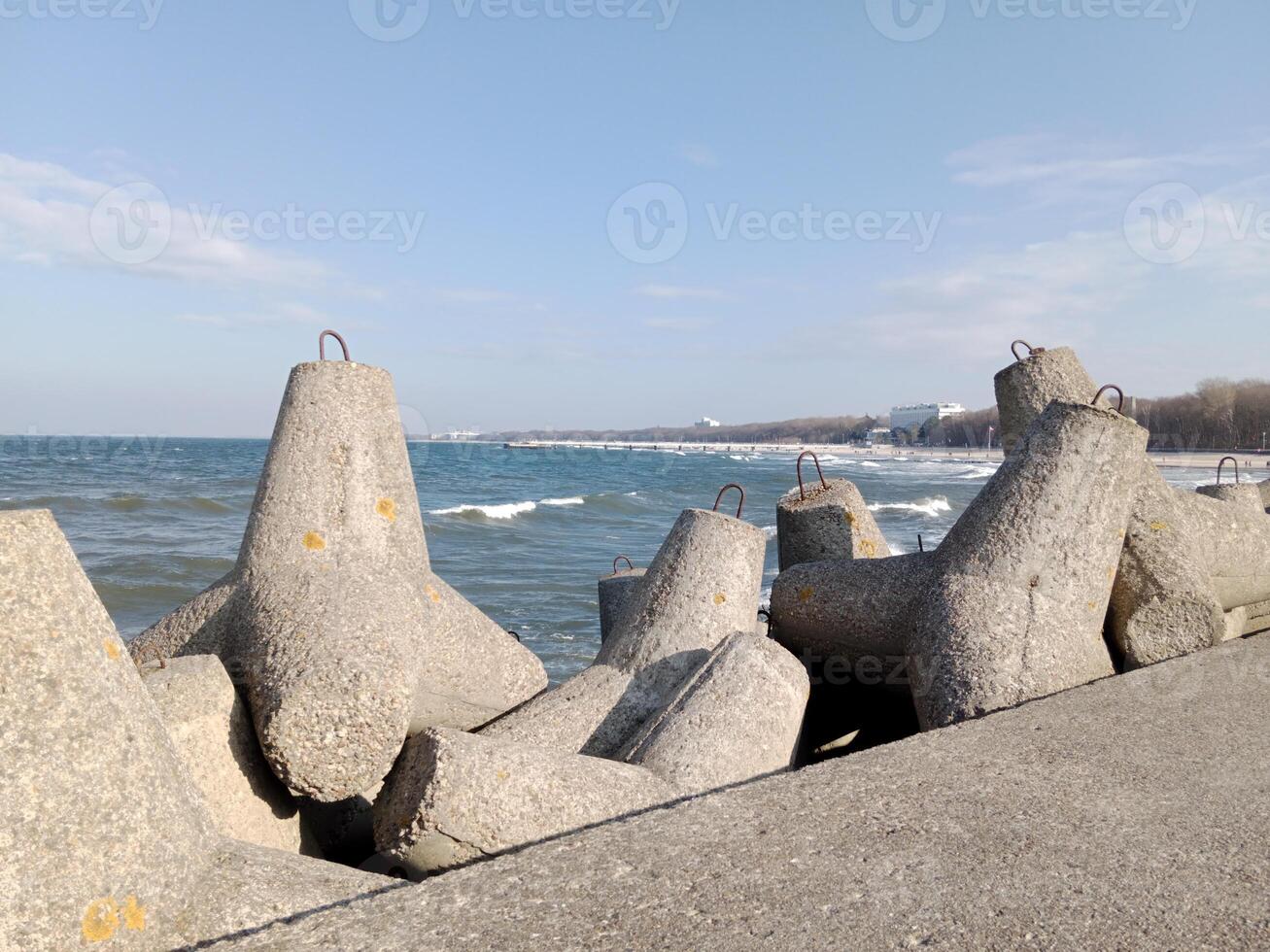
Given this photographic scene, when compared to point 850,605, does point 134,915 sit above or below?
below

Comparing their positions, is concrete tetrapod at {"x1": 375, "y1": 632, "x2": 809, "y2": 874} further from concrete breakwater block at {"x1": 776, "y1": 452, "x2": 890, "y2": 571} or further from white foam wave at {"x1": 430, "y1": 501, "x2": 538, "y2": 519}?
white foam wave at {"x1": 430, "y1": 501, "x2": 538, "y2": 519}

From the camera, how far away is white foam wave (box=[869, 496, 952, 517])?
26969 mm

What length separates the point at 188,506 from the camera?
23.8 meters

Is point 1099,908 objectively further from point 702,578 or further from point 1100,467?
point 1100,467

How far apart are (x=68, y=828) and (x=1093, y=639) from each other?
3534 mm

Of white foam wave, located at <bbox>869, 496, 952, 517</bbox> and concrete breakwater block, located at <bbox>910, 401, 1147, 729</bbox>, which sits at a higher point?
concrete breakwater block, located at <bbox>910, 401, 1147, 729</bbox>

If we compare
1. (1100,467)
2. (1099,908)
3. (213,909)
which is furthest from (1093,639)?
(213,909)

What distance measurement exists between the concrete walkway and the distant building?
464 ft

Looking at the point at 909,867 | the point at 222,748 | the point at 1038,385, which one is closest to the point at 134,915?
the point at 222,748

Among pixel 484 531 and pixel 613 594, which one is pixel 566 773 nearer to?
pixel 613 594

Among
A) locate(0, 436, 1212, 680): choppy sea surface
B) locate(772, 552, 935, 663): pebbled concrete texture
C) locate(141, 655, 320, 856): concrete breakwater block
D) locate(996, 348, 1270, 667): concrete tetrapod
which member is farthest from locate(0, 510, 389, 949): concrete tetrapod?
locate(0, 436, 1212, 680): choppy sea surface

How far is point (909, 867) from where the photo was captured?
196 centimetres

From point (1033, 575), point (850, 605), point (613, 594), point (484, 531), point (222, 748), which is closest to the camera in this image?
point (222, 748)

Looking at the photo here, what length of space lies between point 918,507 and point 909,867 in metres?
27.5
